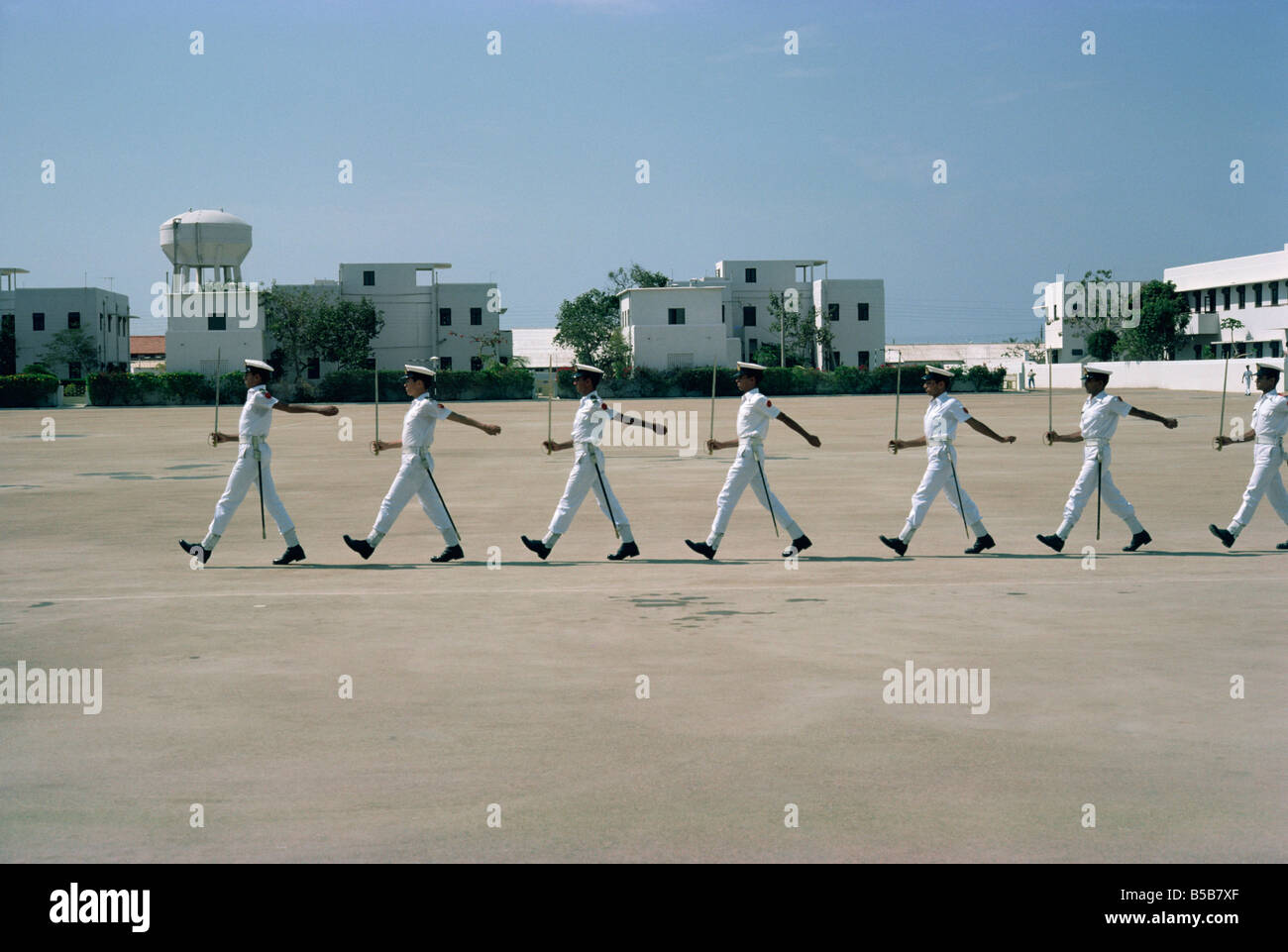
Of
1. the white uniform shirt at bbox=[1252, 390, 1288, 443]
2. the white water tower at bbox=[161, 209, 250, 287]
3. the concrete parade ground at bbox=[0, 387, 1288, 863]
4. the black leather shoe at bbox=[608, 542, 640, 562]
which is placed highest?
the white water tower at bbox=[161, 209, 250, 287]

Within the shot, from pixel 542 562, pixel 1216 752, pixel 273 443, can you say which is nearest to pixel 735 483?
pixel 542 562

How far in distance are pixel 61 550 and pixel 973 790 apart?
12.0 meters

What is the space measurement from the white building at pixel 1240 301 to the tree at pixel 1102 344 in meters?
5.40

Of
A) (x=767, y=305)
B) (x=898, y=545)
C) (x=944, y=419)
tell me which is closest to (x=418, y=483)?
(x=898, y=545)

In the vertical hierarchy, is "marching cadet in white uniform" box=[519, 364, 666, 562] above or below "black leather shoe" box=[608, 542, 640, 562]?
above

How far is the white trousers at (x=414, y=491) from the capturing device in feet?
42.6

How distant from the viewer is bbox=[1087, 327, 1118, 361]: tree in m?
90.6

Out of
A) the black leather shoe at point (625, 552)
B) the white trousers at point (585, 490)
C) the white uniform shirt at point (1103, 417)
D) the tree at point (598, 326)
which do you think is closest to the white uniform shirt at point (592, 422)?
the white trousers at point (585, 490)

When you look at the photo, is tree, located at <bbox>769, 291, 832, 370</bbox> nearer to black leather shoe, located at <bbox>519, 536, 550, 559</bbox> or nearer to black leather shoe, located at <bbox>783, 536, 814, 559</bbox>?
black leather shoe, located at <bbox>783, 536, 814, 559</bbox>

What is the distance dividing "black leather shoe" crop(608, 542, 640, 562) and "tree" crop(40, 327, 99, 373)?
276 feet

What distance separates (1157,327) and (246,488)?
86826 mm

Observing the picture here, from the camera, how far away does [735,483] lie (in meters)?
13.1
